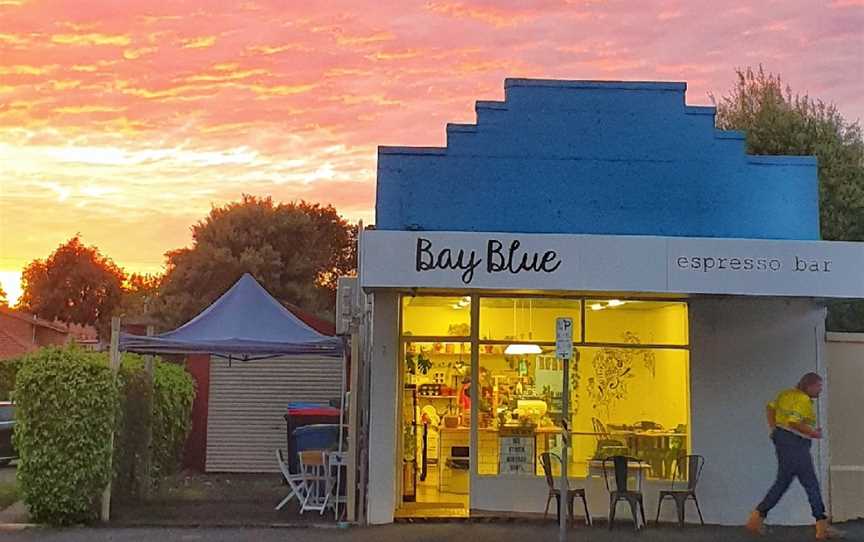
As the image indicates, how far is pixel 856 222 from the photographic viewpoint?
64.8 feet

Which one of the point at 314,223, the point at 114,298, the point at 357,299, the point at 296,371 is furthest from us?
the point at 114,298

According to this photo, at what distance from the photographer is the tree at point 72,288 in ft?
210

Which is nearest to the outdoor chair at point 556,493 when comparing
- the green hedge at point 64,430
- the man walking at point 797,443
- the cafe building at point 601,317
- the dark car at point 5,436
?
the cafe building at point 601,317

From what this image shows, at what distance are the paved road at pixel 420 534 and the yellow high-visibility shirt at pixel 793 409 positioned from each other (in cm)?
135

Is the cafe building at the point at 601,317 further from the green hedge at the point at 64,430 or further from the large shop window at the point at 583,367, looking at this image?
the green hedge at the point at 64,430

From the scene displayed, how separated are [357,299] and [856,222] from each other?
35.2 ft

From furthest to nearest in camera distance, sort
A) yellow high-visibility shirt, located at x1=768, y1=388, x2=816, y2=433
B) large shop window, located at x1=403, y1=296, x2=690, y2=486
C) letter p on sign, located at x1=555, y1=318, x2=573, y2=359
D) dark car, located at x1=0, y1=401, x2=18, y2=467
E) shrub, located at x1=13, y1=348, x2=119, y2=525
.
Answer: dark car, located at x1=0, y1=401, x2=18, y2=467 < large shop window, located at x1=403, y1=296, x2=690, y2=486 < shrub, located at x1=13, y1=348, x2=119, y2=525 < yellow high-visibility shirt, located at x1=768, y1=388, x2=816, y2=433 < letter p on sign, located at x1=555, y1=318, x2=573, y2=359

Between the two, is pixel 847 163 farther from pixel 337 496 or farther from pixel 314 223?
pixel 314 223

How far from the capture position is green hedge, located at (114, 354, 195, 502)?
13547 millimetres

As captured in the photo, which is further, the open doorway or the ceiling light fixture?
the open doorway

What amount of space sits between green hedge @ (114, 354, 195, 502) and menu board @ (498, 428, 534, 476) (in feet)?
15.8

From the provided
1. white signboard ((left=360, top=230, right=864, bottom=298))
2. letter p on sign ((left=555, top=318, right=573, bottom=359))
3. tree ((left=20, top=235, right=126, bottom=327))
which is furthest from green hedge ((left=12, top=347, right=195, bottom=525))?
tree ((left=20, top=235, right=126, bottom=327))

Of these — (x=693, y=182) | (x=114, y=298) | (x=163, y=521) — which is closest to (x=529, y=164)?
(x=693, y=182)

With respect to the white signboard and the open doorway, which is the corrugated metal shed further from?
the white signboard
